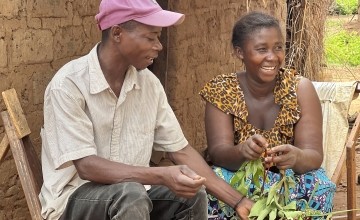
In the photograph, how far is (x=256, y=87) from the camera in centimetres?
460

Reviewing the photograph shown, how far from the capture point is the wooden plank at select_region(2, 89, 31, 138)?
3922mm

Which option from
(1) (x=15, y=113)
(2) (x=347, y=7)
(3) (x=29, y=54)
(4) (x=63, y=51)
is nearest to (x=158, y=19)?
(1) (x=15, y=113)

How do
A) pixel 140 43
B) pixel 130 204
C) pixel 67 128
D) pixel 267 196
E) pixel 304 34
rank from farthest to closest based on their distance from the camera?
pixel 304 34, pixel 267 196, pixel 140 43, pixel 67 128, pixel 130 204

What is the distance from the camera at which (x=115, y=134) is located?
3.84 m

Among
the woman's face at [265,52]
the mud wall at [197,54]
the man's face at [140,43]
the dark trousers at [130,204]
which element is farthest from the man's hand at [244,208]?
the mud wall at [197,54]

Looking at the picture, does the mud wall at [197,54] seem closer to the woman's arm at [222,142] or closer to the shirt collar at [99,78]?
the woman's arm at [222,142]

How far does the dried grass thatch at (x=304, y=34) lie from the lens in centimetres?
873

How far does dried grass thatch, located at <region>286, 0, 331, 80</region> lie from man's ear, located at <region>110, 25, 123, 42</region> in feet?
16.7

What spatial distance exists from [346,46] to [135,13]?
12.5 metres

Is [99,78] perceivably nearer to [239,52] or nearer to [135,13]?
[135,13]

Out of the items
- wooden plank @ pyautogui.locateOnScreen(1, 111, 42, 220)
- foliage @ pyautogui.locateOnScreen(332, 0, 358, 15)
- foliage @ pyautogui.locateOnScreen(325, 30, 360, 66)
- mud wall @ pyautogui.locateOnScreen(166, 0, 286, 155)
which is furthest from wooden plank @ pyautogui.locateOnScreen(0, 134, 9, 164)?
foliage @ pyautogui.locateOnScreen(332, 0, 358, 15)

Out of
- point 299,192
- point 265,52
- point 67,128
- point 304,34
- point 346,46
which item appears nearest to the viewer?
point 67,128

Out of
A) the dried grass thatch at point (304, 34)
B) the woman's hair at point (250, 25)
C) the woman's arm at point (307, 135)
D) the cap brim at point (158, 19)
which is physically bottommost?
the dried grass thatch at point (304, 34)

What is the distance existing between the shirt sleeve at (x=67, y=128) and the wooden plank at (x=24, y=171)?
0.19 metres
